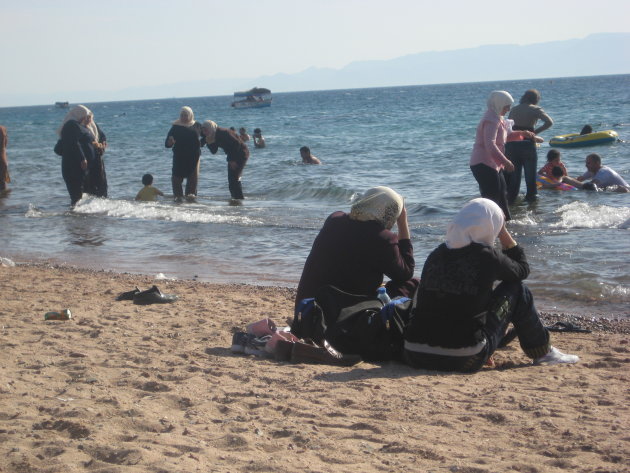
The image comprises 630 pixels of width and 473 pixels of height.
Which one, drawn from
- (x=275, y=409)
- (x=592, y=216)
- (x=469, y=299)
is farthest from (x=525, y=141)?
(x=275, y=409)

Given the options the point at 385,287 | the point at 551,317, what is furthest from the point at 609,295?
the point at 385,287

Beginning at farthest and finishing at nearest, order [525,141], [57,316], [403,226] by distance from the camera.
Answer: [525,141]
[57,316]
[403,226]

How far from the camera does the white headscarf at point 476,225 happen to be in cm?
439

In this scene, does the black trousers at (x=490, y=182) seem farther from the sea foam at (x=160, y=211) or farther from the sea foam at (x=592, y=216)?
the sea foam at (x=160, y=211)

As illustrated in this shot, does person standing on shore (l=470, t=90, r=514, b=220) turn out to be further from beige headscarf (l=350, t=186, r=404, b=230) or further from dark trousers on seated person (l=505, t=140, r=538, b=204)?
beige headscarf (l=350, t=186, r=404, b=230)

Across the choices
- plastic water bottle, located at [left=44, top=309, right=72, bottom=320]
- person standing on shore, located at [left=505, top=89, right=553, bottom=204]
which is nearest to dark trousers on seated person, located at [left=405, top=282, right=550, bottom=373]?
plastic water bottle, located at [left=44, top=309, right=72, bottom=320]

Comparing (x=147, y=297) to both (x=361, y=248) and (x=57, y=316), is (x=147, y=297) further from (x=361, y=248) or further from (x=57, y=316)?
(x=361, y=248)

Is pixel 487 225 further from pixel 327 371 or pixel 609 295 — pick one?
pixel 609 295

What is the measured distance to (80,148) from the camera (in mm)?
12500

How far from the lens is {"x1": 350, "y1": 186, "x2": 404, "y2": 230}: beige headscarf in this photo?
16.1 ft

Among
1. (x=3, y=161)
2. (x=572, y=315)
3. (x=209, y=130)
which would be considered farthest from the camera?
(x=3, y=161)

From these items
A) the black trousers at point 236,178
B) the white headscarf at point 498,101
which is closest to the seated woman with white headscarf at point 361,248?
the white headscarf at point 498,101

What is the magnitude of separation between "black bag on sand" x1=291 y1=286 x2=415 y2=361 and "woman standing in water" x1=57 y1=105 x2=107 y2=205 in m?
8.48

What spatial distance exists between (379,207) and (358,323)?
73 centimetres
